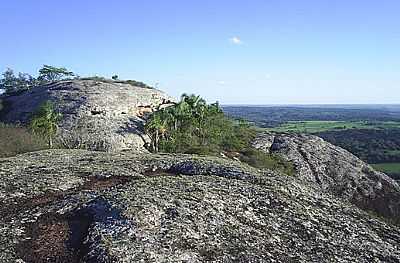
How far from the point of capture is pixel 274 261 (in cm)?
2053

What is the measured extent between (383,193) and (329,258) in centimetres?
8331

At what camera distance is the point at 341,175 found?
98.4 m

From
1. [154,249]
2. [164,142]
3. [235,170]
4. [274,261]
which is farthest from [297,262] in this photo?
[164,142]

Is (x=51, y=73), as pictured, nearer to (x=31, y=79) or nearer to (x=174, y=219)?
(x=31, y=79)

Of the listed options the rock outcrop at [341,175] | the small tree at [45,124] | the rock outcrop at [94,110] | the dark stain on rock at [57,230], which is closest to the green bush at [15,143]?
the small tree at [45,124]

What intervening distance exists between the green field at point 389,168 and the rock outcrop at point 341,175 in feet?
177

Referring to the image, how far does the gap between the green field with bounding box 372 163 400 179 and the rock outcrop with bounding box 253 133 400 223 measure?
54.0 meters

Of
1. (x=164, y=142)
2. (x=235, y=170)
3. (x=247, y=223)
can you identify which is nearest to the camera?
(x=247, y=223)

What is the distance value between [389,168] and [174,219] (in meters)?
158

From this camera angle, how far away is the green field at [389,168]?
155675 millimetres

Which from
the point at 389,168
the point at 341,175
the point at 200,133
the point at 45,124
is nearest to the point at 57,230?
the point at 45,124

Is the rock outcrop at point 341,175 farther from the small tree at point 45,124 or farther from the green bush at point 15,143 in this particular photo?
the green bush at point 15,143

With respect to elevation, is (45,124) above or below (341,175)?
above

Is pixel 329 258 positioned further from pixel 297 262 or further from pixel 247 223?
pixel 247 223
